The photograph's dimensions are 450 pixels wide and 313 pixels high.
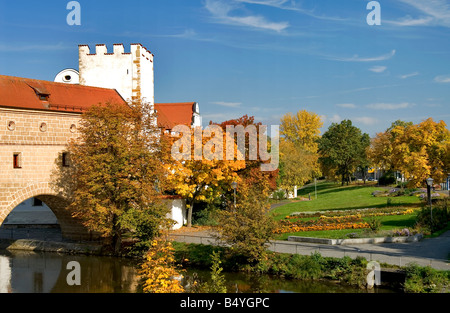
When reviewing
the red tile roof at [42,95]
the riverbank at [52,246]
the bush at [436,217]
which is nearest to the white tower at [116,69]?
the red tile roof at [42,95]

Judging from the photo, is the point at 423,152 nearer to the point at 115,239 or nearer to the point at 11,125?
the point at 115,239

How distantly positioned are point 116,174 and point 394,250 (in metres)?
16.2

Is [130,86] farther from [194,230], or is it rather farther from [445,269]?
[445,269]

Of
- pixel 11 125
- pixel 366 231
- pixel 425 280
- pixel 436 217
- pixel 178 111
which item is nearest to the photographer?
pixel 425 280

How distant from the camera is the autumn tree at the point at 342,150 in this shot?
70.8 meters

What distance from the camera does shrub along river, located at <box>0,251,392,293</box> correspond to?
21703 mm

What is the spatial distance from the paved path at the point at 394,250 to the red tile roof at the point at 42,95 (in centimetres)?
1298

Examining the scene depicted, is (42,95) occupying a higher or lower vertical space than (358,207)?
higher

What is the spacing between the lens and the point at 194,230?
1425 inches

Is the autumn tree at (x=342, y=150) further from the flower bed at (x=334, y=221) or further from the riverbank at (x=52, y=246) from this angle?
the riverbank at (x=52, y=246)

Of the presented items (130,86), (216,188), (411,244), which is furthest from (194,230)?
(411,244)

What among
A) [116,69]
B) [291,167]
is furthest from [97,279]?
[291,167]

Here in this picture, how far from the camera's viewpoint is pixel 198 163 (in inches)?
1431
